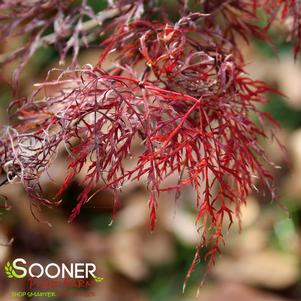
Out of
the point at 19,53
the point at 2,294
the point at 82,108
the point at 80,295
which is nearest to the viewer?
the point at 82,108

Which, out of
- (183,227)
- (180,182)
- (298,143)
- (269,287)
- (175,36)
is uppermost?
(175,36)

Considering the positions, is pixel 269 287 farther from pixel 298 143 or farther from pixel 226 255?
pixel 298 143

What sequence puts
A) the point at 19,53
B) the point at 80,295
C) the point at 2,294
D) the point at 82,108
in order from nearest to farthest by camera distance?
the point at 82,108 < the point at 19,53 < the point at 2,294 < the point at 80,295

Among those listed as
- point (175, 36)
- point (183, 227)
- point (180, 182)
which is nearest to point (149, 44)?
point (175, 36)

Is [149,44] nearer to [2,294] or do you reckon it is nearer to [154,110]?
[154,110]

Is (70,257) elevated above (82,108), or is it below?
below

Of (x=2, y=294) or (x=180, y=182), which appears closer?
(x=180, y=182)
